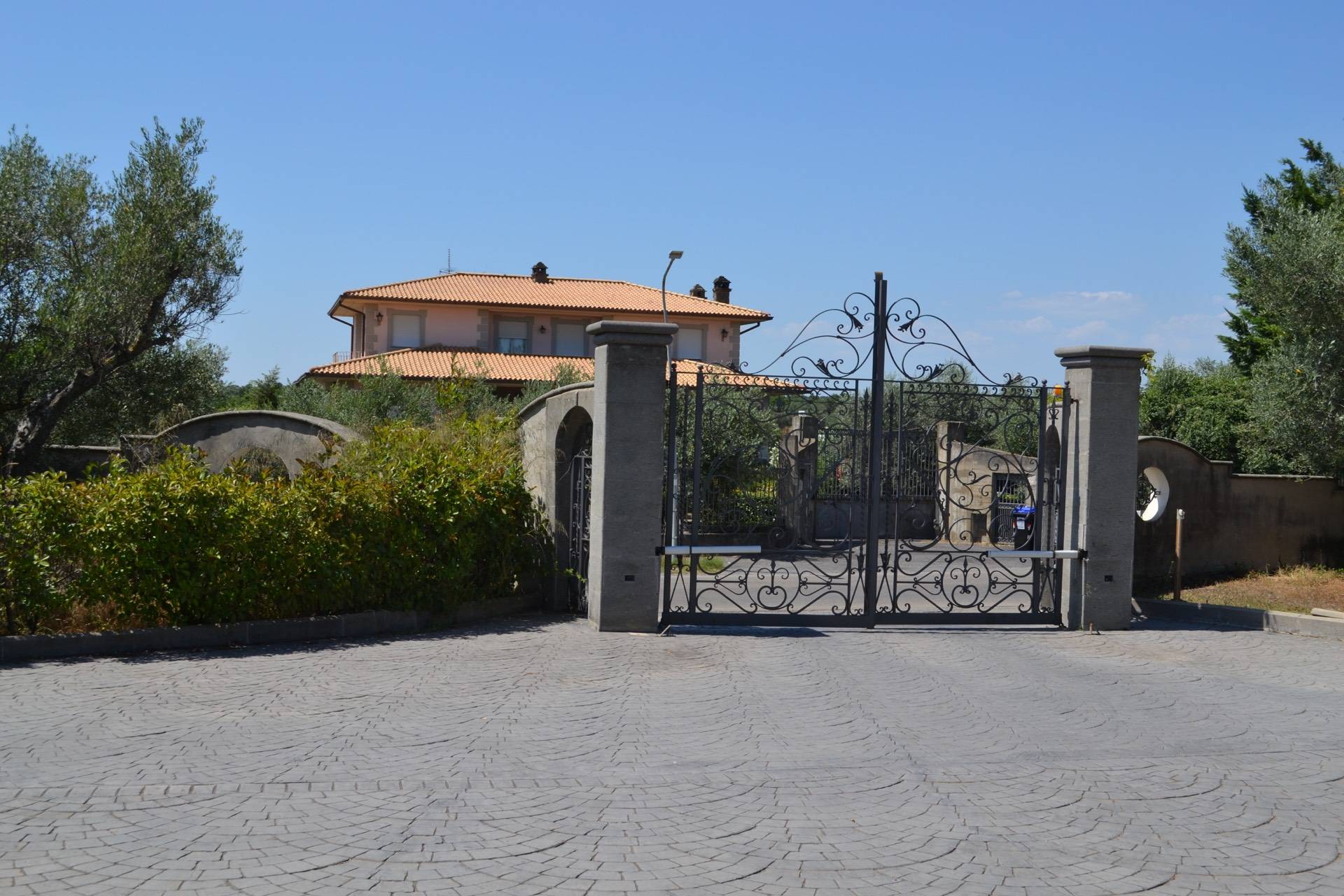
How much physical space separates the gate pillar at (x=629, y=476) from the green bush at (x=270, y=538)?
136 centimetres

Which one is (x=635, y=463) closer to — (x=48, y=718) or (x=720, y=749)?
(x=720, y=749)

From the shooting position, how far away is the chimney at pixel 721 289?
56.3m

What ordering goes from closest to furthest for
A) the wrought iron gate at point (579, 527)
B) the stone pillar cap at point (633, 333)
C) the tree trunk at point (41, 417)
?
the stone pillar cap at point (633, 333)
the wrought iron gate at point (579, 527)
the tree trunk at point (41, 417)

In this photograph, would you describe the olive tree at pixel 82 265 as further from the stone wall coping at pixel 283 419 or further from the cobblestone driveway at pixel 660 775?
the cobblestone driveway at pixel 660 775

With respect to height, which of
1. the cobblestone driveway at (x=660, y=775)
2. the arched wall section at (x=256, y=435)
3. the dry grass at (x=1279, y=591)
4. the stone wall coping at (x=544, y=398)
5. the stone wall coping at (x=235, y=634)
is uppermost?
the stone wall coping at (x=544, y=398)

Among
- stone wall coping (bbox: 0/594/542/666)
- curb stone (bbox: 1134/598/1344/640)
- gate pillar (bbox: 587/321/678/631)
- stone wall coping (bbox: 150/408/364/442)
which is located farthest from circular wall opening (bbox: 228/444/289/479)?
curb stone (bbox: 1134/598/1344/640)

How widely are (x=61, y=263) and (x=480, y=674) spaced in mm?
13911

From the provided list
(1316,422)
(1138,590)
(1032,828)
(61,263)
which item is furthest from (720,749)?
(61,263)

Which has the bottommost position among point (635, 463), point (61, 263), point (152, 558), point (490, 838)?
point (490, 838)

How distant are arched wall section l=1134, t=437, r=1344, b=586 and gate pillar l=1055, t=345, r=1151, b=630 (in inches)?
93.7

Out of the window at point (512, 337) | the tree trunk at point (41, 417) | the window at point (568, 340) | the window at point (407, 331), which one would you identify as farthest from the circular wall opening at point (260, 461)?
the window at point (568, 340)

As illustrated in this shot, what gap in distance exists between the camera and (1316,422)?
15.1 metres

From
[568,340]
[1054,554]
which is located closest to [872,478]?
[1054,554]

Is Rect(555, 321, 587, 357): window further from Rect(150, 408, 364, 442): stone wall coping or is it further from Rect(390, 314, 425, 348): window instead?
Rect(150, 408, 364, 442): stone wall coping
